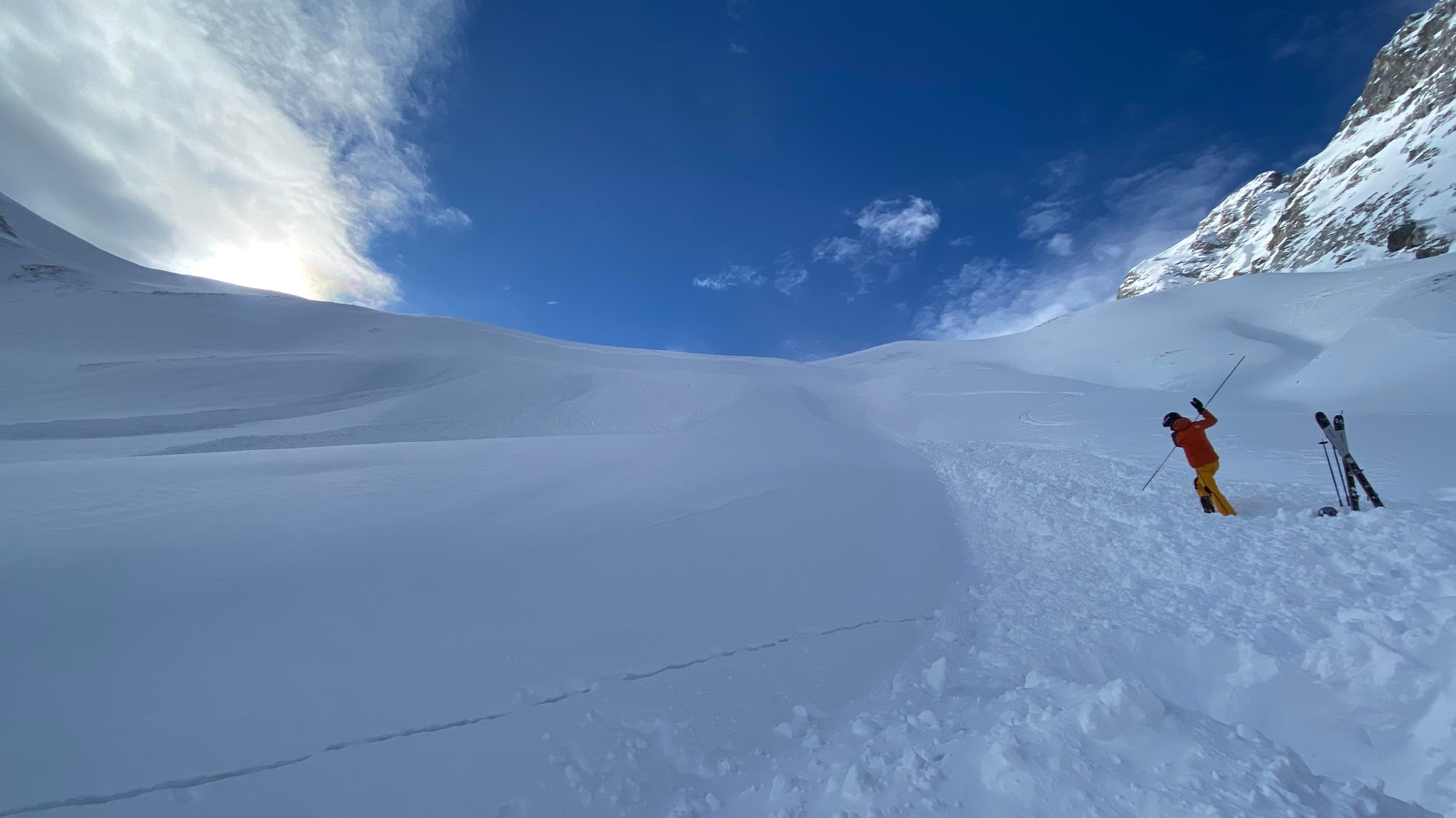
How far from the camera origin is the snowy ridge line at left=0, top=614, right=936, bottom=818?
6.29ft

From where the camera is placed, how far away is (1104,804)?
2.05 meters

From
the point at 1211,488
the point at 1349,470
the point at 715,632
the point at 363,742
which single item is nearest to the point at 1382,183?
the point at 1349,470

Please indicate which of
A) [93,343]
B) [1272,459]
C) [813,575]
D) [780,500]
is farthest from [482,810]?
[93,343]

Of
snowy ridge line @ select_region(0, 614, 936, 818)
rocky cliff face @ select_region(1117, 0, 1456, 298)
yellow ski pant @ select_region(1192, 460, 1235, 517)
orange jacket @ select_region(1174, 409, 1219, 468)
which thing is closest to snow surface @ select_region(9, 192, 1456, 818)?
snowy ridge line @ select_region(0, 614, 936, 818)

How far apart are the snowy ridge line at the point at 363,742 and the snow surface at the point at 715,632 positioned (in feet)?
0.04

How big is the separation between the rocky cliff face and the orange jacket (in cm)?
4032

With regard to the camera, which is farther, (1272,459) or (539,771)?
(1272,459)

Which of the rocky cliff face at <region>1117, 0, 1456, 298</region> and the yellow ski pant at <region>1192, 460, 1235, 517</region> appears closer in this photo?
the yellow ski pant at <region>1192, 460, 1235, 517</region>

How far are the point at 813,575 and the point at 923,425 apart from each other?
1042 centimetres

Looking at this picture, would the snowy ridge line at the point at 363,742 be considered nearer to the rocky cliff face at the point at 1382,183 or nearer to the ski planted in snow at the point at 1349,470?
the ski planted in snow at the point at 1349,470

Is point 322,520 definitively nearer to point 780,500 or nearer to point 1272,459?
point 780,500

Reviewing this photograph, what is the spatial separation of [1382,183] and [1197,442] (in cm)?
5648

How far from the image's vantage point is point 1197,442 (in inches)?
239

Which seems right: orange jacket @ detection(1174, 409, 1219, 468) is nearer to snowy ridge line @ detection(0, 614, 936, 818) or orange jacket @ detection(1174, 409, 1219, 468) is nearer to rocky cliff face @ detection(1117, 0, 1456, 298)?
snowy ridge line @ detection(0, 614, 936, 818)
